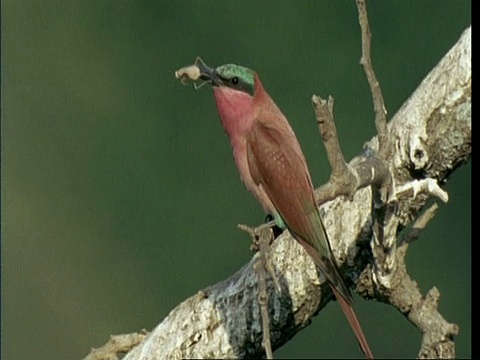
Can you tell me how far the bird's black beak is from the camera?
2078 millimetres

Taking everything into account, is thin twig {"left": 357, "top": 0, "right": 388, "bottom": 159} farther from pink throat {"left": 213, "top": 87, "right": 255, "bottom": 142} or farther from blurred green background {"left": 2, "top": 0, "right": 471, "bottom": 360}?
blurred green background {"left": 2, "top": 0, "right": 471, "bottom": 360}

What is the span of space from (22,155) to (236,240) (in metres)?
0.89

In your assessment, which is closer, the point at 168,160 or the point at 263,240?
the point at 263,240

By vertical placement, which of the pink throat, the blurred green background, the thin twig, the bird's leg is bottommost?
the bird's leg

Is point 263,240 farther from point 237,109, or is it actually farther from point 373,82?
point 237,109

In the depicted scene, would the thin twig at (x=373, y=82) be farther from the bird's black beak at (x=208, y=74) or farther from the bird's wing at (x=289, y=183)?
the bird's black beak at (x=208, y=74)

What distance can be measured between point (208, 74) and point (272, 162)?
20cm

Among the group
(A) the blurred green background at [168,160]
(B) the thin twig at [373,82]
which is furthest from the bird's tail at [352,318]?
(A) the blurred green background at [168,160]

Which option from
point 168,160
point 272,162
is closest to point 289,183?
point 272,162

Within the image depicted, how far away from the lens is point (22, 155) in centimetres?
468

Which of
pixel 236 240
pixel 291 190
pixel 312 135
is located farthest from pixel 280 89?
pixel 291 190

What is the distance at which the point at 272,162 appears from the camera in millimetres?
2047

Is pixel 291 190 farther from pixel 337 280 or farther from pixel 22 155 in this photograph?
pixel 22 155

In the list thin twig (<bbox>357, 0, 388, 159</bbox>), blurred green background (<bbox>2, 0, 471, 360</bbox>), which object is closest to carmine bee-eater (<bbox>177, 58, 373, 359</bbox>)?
thin twig (<bbox>357, 0, 388, 159</bbox>)
